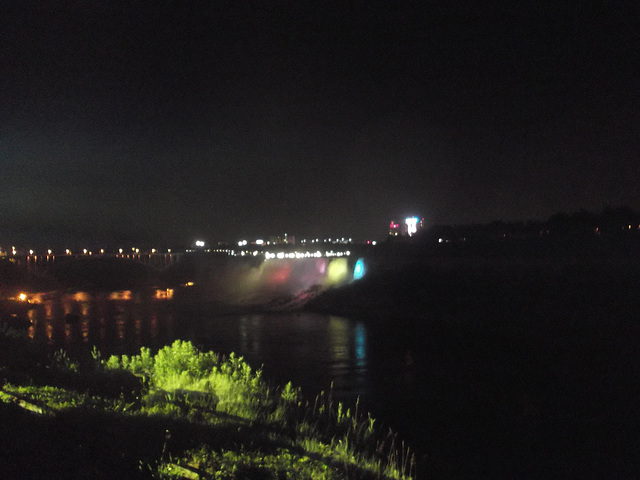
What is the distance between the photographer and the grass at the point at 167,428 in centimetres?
566

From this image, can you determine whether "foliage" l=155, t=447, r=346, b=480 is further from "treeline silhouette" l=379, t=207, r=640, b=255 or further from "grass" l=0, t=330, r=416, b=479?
"treeline silhouette" l=379, t=207, r=640, b=255

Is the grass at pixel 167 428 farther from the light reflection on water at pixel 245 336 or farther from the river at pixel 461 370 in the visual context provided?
the light reflection on water at pixel 245 336

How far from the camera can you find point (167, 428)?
726 cm

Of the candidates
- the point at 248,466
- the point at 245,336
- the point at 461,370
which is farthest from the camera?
the point at 245,336

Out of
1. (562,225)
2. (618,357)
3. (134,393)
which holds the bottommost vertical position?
(618,357)

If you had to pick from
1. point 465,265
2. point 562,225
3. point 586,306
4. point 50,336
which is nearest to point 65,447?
point 50,336

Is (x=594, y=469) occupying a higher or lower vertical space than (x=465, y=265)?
lower

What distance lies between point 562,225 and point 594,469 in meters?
67.3

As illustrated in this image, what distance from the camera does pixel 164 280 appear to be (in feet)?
238

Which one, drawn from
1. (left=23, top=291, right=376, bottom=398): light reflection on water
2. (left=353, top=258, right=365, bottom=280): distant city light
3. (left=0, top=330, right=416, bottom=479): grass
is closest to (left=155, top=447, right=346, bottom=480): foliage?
(left=0, top=330, right=416, bottom=479): grass

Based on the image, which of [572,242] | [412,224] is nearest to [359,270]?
[572,242]

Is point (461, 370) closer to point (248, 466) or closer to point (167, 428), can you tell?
point (167, 428)

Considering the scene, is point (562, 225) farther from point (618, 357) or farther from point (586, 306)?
point (618, 357)

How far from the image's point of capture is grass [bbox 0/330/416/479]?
5664 millimetres
